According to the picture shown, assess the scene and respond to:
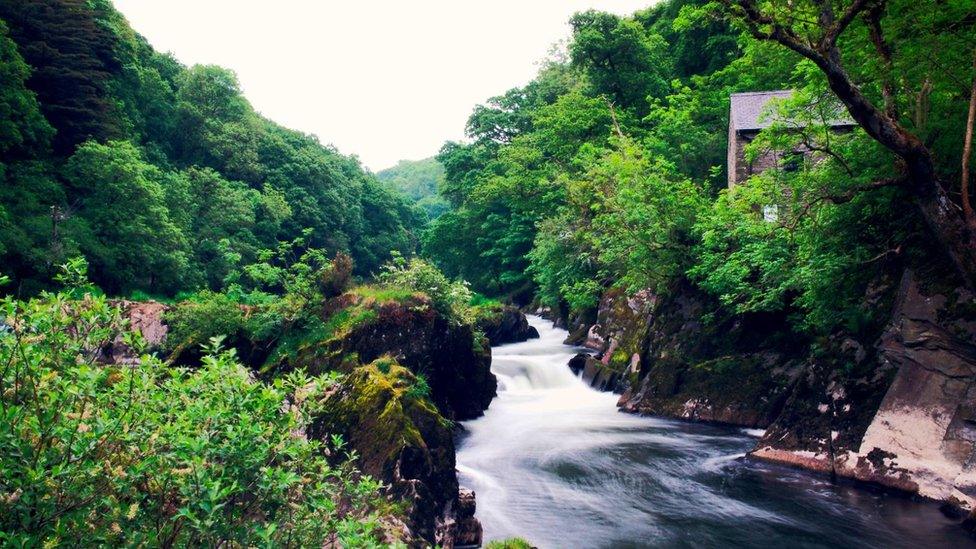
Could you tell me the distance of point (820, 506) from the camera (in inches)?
366

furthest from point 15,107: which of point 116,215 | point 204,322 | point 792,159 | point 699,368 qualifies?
point 792,159

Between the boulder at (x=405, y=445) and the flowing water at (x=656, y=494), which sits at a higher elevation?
the boulder at (x=405, y=445)

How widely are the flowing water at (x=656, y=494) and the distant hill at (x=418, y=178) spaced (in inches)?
4156

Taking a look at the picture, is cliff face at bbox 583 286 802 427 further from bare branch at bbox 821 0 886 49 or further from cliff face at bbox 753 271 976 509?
bare branch at bbox 821 0 886 49

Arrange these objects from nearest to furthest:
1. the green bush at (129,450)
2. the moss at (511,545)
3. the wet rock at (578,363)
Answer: the green bush at (129,450) < the moss at (511,545) < the wet rock at (578,363)

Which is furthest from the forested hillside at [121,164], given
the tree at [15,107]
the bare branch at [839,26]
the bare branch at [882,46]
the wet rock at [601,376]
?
the bare branch at [882,46]

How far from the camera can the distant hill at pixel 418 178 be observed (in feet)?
445

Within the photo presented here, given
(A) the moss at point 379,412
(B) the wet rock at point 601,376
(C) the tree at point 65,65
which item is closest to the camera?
(A) the moss at point 379,412

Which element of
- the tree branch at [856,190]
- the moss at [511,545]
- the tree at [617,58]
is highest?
the tree at [617,58]

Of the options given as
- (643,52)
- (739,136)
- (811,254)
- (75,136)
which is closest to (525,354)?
(739,136)

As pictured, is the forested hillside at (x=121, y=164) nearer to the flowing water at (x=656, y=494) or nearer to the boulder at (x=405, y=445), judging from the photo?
the boulder at (x=405, y=445)

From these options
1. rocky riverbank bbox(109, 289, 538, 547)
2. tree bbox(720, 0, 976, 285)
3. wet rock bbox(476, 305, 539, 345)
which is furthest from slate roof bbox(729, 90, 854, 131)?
rocky riverbank bbox(109, 289, 538, 547)

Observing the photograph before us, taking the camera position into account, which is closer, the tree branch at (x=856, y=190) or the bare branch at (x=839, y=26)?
the bare branch at (x=839, y=26)

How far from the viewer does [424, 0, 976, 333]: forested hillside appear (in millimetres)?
8484
